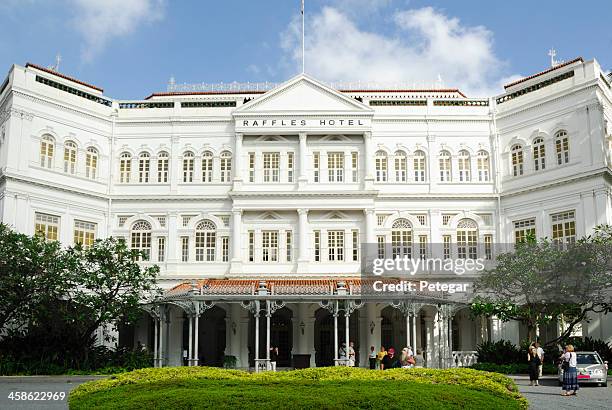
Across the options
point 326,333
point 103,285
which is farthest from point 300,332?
point 103,285

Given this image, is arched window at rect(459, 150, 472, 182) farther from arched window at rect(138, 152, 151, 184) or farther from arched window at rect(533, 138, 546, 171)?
arched window at rect(138, 152, 151, 184)

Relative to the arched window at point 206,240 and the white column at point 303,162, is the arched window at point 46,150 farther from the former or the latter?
the white column at point 303,162

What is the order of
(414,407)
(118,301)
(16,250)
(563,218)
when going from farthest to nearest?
1. (563,218)
2. (118,301)
3. (16,250)
4. (414,407)

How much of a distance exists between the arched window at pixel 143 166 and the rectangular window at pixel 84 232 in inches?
140

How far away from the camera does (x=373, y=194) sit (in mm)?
37406

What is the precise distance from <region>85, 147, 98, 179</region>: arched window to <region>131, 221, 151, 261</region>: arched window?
347cm

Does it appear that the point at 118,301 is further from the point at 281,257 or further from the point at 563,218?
the point at 563,218

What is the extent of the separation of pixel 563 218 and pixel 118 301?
69.2 ft

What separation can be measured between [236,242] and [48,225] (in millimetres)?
9213

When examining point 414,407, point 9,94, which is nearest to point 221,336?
point 9,94

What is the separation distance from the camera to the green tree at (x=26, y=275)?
2972 cm

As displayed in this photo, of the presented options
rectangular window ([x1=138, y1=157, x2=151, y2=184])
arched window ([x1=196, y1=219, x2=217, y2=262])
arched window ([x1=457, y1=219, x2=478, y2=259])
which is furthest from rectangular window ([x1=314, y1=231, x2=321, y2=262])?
rectangular window ([x1=138, y1=157, x2=151, y2=184])

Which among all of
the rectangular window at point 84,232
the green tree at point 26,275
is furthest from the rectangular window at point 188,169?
the green tree at point 26,275

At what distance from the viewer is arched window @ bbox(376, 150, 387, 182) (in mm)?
38938
